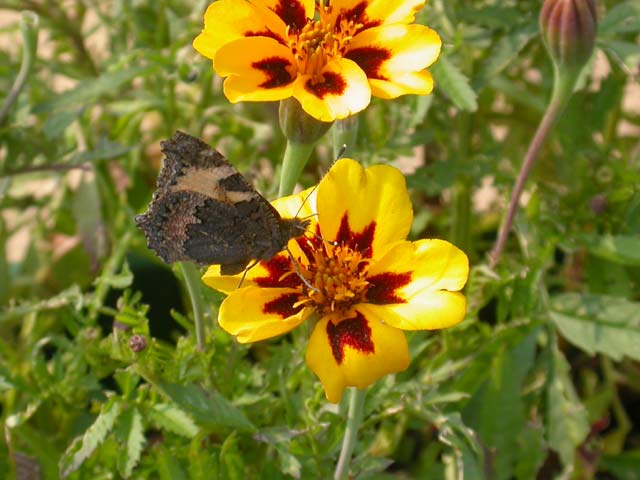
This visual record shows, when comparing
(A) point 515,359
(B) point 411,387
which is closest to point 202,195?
(B) point 411,387

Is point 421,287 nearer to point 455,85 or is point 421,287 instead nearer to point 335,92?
point 335,92

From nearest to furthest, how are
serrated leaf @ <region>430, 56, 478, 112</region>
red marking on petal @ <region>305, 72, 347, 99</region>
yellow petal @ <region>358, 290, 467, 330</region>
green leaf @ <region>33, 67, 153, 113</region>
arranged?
yellow petal @ <region>358, 290, 467, 330</region> → red marking on petal @ <region>305, 72, 347, 99</region> → serrated leaf @ <region>430, 56, 478, 112</region> → green leaf @ <region>33, 67, 153, 113</region>

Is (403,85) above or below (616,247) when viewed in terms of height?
above

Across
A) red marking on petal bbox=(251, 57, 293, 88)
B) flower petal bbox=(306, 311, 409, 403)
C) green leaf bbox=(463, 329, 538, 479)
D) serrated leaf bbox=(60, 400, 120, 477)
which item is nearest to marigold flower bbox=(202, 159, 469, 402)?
flower petal bbox=(306, 311, 409, 403)

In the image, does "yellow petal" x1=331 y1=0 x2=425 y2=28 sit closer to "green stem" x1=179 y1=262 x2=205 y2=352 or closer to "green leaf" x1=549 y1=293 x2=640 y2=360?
"green stem" x1=179 y1=262 x2=205 y2=352

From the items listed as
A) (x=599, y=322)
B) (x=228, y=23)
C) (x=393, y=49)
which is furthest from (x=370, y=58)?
(x=599, y=322)

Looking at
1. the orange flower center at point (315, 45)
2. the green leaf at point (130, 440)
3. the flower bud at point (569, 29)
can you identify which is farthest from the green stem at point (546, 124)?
the green leaf at point (130, 440)

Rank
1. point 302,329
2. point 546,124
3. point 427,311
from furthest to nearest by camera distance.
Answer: point 302,329 → point 546,124 → point 427,311
